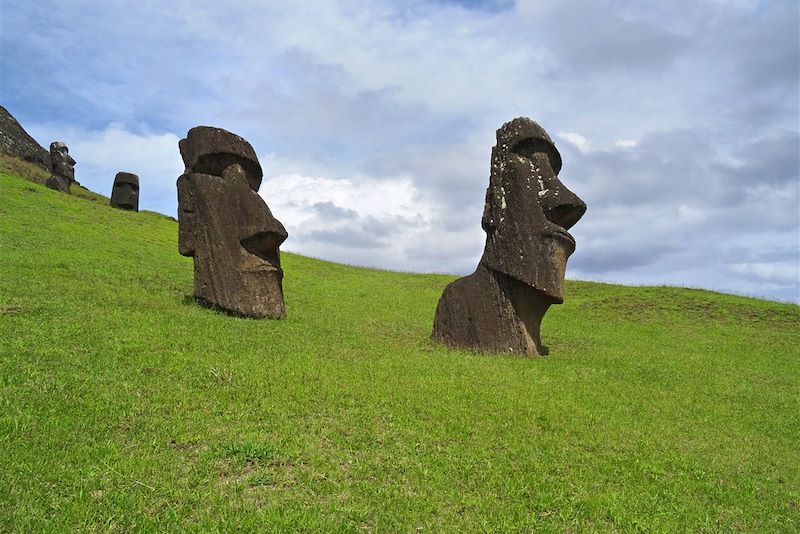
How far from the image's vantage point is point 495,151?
537 inches

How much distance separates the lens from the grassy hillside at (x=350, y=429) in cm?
507

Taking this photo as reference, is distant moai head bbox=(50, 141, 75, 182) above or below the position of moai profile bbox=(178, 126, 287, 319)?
above

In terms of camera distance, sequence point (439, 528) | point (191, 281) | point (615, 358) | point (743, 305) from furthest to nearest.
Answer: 1. point (743, 305)
2. point (191, 281)
3. point (615, 358)
4. point (439, 528)

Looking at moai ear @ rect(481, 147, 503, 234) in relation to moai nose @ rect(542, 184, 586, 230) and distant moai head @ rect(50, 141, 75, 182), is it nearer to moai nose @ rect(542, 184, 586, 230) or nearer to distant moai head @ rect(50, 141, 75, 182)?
moai nose @ rect(542, 184, 586, 230)

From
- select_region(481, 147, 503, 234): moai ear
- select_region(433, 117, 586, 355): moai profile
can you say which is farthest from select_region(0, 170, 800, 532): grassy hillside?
select_region(481, 147, 503, 234): moai ear

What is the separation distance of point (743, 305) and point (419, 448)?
2067 cm

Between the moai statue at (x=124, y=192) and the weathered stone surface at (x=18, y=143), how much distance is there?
1376cm

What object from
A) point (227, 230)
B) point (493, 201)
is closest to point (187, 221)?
point (227, 230)

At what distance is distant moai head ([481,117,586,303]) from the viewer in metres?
12.4

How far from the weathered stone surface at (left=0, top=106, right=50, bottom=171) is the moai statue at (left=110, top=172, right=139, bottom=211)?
13.8m

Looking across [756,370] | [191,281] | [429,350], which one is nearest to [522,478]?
[429,350]

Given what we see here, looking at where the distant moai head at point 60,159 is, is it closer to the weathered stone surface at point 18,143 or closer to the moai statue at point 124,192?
the moai statue at point 124,192

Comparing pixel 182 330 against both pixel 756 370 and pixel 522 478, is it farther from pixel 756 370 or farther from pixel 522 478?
pixel 756 370

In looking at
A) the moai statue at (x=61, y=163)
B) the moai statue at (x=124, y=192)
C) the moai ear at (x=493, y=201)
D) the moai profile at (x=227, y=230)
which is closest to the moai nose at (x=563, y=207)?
the moai ear at (x=493, y=201)
